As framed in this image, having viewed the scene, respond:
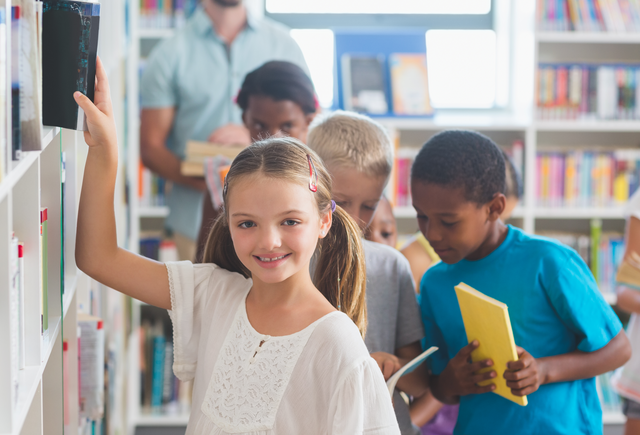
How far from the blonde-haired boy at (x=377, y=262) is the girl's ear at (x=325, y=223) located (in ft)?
0.74

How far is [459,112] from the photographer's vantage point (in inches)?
146

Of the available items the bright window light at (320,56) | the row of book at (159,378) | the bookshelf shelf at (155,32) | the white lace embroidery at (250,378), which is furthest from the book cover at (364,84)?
the white lace embroidery at (250,378)

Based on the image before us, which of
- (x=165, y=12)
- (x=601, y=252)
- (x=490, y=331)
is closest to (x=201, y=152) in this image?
(x=165, y=12)

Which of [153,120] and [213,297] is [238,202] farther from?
[153,120]

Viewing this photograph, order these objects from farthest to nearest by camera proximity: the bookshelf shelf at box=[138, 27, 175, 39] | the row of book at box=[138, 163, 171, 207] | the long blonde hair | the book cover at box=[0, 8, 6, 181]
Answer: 1. the row of book at box=[138, 163, 171, 207]
2. the bookshelf shelf at box=[138, 27, 175, 39]
3. the long blonde hair
4. the book cover at box=[0, 8, 6, 181]

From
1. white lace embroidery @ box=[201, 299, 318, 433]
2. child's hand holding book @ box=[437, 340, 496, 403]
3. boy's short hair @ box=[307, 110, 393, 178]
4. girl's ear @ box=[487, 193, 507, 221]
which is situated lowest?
child's hand holding book @ box=[437, 340, 496, 403]

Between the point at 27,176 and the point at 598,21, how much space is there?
2959 millimetres

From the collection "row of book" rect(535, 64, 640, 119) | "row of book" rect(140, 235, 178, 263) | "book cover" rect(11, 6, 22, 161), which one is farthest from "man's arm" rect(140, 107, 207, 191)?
"book cover" rect(11, 6, 22, 161)

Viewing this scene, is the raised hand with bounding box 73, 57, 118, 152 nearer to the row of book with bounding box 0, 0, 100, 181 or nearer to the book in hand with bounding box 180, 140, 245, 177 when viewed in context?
the row of book with bounding box 0, 0, 100, 181

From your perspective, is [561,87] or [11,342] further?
[561,87]

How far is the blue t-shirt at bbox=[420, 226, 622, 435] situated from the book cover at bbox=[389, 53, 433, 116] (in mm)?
1981

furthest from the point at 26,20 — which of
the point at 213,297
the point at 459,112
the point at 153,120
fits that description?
the point at 459,112

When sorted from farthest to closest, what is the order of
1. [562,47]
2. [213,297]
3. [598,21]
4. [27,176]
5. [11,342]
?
1. [562,47]
2. [598,21]
3. [213,297]
4. [27,176]
5. [11,342]

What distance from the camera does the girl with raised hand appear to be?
3.30ft
